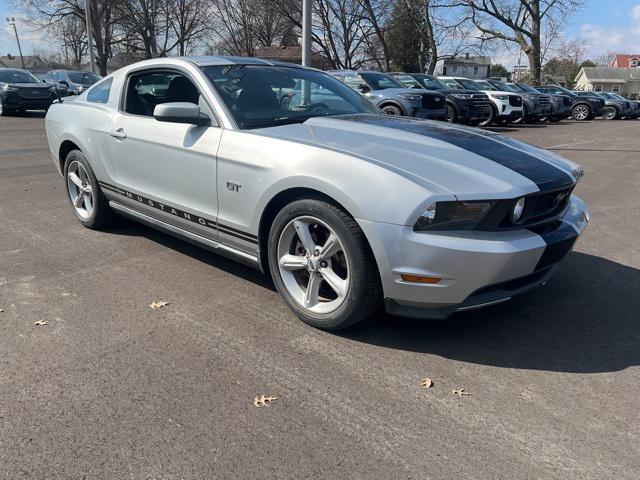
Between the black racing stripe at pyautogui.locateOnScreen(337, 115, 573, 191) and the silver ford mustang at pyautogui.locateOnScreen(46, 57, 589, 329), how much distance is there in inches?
0.5

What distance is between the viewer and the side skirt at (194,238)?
3619mm

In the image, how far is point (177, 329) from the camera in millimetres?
3314

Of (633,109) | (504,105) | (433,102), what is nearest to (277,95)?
(433,102)

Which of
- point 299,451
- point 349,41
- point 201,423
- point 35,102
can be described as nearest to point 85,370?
point 201,423

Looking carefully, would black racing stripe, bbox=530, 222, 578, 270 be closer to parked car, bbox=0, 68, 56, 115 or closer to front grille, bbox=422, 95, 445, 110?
front grille, bbox=422, 95, 445, 110

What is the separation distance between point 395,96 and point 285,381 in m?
11.7

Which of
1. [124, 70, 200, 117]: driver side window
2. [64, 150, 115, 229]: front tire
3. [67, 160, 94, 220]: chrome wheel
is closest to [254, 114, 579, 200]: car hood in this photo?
[124, 70, 200, 117]: driver side window

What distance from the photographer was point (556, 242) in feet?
9.89

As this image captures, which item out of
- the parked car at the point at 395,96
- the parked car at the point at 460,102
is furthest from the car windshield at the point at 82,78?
the parked car at the point at 460,102

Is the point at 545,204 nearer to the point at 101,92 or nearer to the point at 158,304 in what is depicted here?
the point at 158,304

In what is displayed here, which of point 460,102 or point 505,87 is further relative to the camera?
point 505,87

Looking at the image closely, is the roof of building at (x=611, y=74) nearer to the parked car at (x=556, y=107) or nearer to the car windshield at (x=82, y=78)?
the parked car at (x=556, y=107)

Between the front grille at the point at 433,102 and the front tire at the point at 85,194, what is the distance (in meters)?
10.2

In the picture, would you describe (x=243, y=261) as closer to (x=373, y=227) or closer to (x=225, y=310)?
(x=225, y=310)
